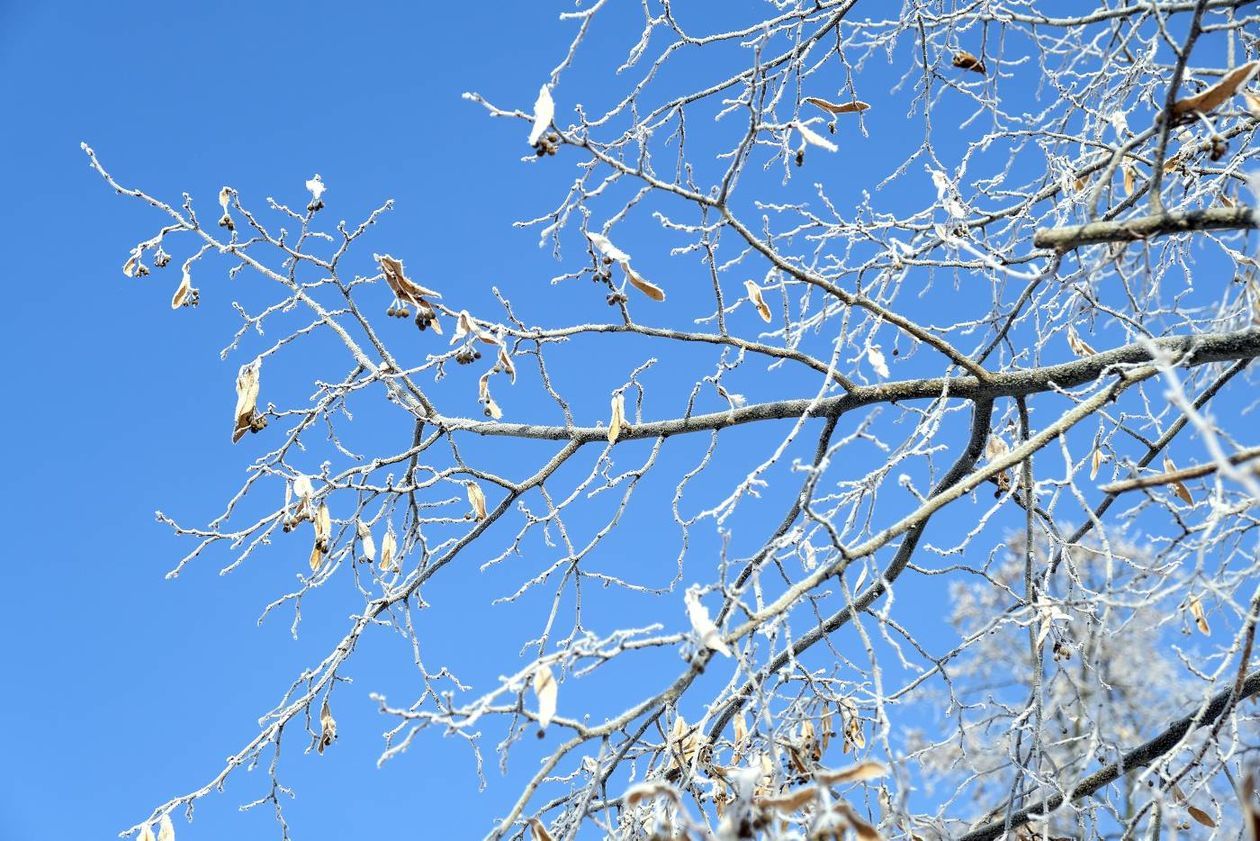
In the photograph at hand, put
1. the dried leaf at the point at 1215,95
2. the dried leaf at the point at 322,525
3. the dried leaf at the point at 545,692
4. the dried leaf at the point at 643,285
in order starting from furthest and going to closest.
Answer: the dried leaf at the point at 322,525
the dried leaf at the point at 643,285
the dried leaf at the point at 545,692
the dried leaf at the point at 1215,95

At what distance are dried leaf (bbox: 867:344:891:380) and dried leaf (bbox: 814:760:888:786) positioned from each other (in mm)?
1094

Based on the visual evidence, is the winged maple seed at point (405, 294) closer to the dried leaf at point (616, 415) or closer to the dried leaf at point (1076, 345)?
the dried leaf at point (616, 415)

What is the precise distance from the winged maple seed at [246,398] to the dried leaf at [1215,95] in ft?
6.40

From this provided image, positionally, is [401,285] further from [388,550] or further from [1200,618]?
[1200,618]

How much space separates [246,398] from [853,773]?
1701 mm

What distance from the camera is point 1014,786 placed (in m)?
2.40

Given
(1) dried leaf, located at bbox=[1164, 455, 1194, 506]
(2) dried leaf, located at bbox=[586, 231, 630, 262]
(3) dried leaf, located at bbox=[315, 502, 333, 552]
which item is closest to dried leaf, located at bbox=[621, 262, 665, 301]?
(2) dried leaf, located at bbox=[586, 231, 630, 262]

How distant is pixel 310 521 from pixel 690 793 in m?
1.15

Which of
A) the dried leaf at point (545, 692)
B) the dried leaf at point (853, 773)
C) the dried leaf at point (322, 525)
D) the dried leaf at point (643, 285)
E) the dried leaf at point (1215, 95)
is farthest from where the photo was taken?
the dried leaf at point (322, 525)

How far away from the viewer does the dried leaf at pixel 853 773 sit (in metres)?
1.49

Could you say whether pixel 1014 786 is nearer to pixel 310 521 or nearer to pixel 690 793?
pixel 690 793

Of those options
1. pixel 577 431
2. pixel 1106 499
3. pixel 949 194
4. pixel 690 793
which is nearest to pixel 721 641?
pixel 690 793

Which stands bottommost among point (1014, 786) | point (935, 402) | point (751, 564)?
point (1014, 786)

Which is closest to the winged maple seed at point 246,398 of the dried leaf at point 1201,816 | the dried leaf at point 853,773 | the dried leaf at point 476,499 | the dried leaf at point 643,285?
the dried leaf at point 476,499
